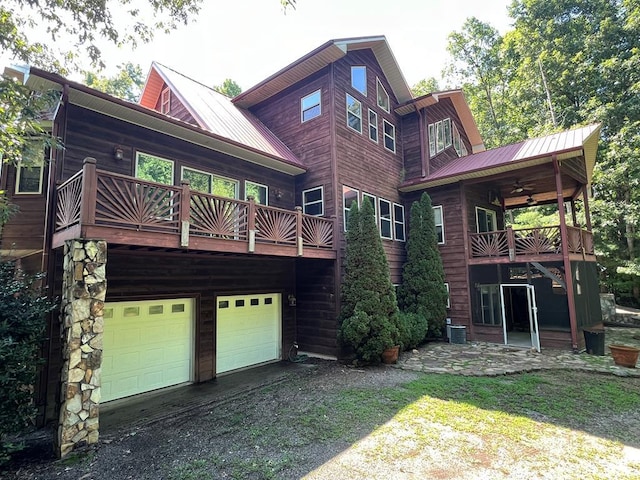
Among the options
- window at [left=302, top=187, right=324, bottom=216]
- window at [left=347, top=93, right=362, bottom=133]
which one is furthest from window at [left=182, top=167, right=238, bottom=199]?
window at [left=347, top=93, right=362, bottom=133]

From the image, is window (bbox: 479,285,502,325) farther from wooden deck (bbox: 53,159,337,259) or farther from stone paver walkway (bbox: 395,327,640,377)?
wooden deck (bbox: 53,159,337,259)

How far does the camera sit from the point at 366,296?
922 cm

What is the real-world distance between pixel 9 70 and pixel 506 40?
100ft

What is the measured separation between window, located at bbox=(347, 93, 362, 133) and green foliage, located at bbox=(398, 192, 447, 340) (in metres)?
3.62

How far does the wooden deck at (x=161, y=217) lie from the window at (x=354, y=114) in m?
5.12

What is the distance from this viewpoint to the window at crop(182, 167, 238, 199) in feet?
28.3

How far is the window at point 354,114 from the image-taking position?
38.1 feet

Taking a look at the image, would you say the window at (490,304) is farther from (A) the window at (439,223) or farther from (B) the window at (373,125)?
(B) the window at (373,125)

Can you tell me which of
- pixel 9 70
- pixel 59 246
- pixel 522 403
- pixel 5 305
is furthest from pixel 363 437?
pixel 9 70

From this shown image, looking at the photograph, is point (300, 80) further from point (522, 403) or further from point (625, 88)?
point (625, 88)

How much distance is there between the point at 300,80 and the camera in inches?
469

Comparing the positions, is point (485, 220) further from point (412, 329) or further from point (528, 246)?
point (412, 329)

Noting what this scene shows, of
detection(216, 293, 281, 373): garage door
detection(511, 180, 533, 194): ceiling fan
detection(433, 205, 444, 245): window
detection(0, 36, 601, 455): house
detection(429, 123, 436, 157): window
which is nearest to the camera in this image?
detection(0, 36, 601, 455): house

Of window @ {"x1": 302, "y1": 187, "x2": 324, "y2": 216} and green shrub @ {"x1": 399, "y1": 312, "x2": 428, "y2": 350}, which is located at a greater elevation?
window @ {"x1": 302, "y1": 187, "x2": 324, "y2": 216}
